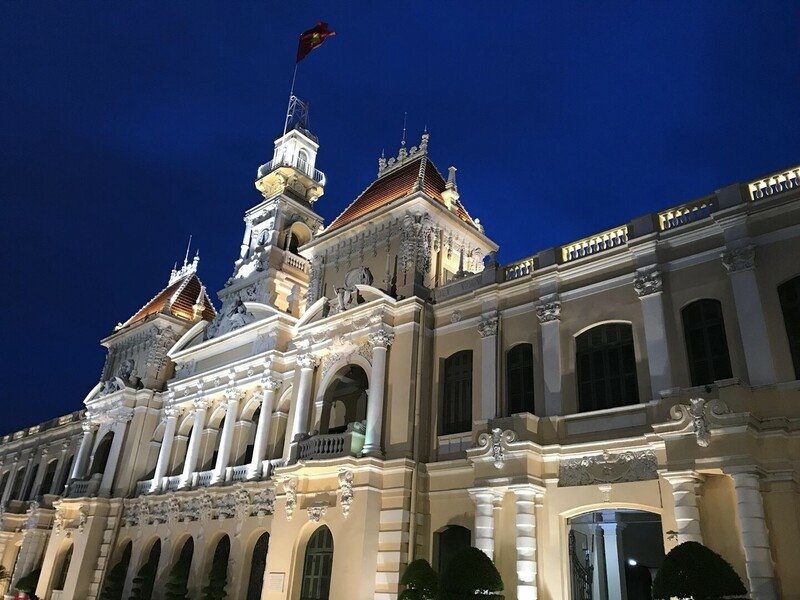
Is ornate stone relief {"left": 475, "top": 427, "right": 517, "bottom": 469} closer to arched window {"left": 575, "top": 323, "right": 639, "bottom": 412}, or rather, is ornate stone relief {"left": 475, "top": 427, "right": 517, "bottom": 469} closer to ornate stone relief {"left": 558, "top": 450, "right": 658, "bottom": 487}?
ornate stone relief {"left": 558, "top": 450, "right": 658, "bottom": 487}

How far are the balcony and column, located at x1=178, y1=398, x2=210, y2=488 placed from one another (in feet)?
32.8

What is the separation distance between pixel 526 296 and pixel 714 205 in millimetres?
6496

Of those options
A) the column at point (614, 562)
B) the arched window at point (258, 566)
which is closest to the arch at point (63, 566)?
the arched window at point (258, 566)

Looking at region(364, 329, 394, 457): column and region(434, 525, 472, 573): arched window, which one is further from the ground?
region(364, 329, 394, 457): column

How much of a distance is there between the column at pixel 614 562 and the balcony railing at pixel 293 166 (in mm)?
26826

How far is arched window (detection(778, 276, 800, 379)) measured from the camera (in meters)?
16.2

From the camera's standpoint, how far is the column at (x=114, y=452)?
116 ft

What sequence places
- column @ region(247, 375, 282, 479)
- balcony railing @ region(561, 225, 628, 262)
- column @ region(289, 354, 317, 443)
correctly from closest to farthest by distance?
1. balcony railing @ region(561, 225, 628, 262)
2. column @ region(289, 354, 317, 443)
3. column @ region(247, 375, 282, 479)

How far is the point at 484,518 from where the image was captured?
1902cm

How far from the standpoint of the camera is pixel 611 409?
739 inches

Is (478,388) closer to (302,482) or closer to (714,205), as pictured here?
(302,482)

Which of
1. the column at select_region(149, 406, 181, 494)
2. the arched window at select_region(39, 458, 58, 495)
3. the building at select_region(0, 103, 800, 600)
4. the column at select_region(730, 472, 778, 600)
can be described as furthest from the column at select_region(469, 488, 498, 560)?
the arched window at select_region(39, 458, 58, 495)

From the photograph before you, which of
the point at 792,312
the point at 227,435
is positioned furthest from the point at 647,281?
the point at 227,435

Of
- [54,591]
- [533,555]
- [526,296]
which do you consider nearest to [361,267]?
[526,296]
